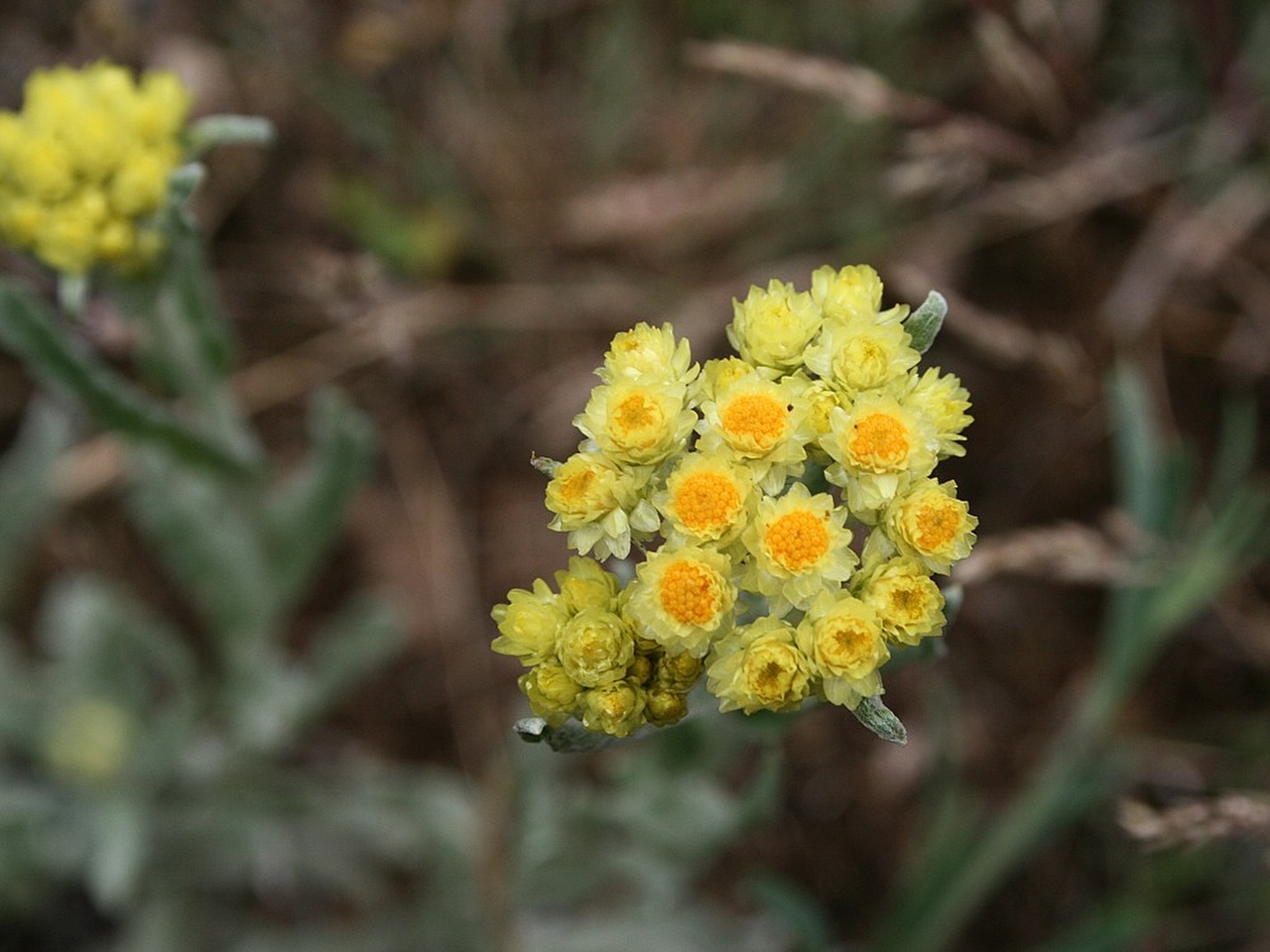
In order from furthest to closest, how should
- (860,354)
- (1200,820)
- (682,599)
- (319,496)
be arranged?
(319,496), (1200,820), (860,354), (682,599)

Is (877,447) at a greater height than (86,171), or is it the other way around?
(86,171)

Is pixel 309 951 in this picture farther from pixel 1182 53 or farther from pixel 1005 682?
pixel 1182 53

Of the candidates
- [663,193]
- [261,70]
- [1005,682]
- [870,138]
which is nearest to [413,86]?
[261,70]

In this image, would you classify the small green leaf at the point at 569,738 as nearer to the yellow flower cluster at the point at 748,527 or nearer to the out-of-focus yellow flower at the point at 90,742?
the yellow flower cluster at the point at 748,527

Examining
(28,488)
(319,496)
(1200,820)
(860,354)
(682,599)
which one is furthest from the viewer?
(28,488)

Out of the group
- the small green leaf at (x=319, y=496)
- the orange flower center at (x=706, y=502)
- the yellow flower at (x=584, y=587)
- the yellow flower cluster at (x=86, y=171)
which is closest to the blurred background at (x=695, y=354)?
the small green leaf at (x=319, y=496)

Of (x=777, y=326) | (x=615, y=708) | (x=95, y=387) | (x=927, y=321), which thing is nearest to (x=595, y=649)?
(x=615, y=708)

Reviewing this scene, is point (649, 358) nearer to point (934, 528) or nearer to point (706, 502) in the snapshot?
point (706, 502)
